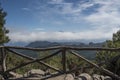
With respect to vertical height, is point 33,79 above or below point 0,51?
below

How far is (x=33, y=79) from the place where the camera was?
11953 mm

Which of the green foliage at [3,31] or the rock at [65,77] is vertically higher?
the green foliage at [3,31]

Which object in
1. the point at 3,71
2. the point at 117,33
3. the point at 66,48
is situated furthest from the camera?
the point at 117,33

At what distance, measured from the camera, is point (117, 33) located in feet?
192

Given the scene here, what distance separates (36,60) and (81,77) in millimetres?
1904

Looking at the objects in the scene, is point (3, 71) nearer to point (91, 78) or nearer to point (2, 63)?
point (2, 63)

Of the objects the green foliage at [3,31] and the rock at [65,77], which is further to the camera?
the green foliage at [3,31]

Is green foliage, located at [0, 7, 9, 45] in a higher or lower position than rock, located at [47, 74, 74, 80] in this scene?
higher

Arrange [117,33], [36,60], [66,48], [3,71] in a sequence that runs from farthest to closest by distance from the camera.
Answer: [117,33] < [3,71] < [36,60] < [66,48]

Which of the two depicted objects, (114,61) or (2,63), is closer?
(114,61)

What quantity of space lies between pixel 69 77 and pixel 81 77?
0.56 metres

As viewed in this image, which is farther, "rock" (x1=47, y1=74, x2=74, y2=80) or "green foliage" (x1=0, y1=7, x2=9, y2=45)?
"green foliage" (x1=0, y1=7, x2=9, y2=45)

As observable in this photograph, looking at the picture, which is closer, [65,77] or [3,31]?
[65,77]

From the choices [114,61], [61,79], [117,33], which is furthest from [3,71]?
[117,33]
